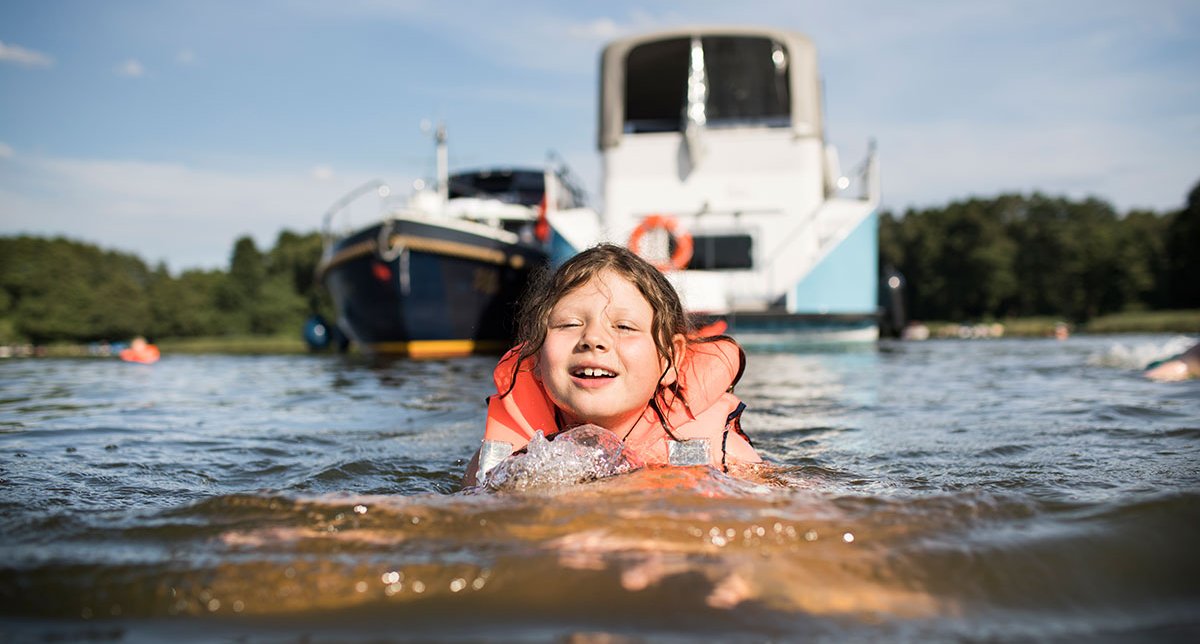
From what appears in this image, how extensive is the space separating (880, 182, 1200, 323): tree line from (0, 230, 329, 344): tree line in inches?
1529

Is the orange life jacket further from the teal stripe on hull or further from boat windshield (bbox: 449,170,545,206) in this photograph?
boat windshield (bbox: 449,170,545,206)

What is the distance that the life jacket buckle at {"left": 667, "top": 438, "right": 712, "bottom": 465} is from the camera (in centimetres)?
241

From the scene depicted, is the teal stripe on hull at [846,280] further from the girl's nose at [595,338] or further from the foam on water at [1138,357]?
the girl's nose at [595,338]

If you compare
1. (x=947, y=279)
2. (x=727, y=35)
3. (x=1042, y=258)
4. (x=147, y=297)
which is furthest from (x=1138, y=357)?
(x=147, y=297)

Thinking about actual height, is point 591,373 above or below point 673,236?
below

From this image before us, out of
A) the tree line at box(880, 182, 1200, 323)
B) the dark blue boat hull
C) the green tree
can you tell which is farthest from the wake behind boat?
the tree line at box(880, 182, 1200, 323)

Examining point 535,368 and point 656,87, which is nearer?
point 535,368

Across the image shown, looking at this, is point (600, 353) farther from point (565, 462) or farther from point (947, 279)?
point (947, 279)

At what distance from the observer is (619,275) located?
2475 millimetres

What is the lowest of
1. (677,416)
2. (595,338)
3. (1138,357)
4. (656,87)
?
(1138,357)

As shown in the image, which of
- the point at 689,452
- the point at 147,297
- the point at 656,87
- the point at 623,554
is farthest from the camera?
the point at 147,297

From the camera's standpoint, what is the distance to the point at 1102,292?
1967 inches

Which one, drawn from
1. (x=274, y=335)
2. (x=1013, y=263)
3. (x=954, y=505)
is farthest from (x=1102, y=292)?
(x=954, y=505)

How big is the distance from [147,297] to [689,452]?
6312 cm
